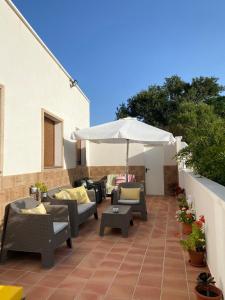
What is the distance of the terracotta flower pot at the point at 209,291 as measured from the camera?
2.29 m

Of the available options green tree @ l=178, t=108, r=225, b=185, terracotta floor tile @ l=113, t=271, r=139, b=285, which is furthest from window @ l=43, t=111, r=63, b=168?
terracotta floor tile @ l=113, t=271, r=139, b=285

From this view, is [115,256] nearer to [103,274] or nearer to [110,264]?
[110,264]

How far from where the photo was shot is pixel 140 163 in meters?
10.6

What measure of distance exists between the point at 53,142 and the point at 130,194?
2.80 metres

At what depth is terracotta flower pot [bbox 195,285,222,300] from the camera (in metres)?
2.29

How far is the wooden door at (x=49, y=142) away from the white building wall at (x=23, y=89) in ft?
1.25

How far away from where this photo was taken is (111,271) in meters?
3.41

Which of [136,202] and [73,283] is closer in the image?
[73,283]

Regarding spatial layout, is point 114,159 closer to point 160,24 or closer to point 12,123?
point 160,24

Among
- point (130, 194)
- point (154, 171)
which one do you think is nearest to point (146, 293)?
point (130, 194)

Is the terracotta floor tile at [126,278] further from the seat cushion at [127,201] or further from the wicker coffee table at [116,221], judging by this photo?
the seat cushion at [127,201]

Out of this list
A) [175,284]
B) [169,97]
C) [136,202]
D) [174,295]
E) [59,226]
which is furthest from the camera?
[169,97]

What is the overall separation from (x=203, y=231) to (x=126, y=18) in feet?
30.0

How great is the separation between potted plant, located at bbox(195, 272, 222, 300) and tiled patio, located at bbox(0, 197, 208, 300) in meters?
0.38
